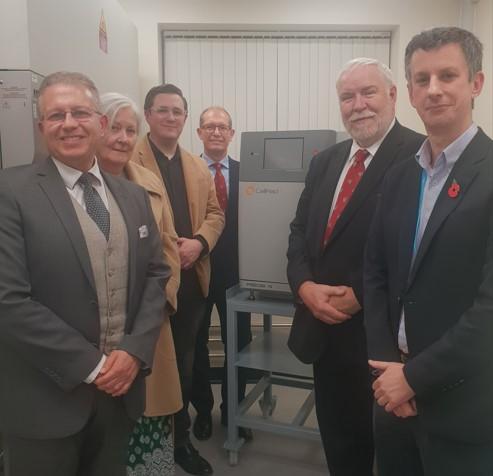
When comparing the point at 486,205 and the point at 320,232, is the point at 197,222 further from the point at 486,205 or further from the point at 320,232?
the point at 486,205

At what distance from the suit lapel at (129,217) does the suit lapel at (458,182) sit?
0.77 meters

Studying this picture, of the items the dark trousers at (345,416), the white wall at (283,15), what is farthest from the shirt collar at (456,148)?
A: the white wall at (283,15)

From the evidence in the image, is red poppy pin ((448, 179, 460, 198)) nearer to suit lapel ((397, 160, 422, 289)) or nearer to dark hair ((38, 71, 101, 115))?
suit lapel ((397, 160, 422, 289))

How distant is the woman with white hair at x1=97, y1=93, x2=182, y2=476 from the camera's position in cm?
166

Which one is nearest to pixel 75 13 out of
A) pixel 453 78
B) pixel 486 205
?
pixel 453 78

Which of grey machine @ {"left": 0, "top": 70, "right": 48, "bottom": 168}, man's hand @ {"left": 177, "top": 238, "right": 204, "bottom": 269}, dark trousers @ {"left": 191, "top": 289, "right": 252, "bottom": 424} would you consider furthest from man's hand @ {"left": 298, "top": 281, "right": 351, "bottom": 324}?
grey machine @ {"left": 0, "top": 70, "right": 48, "bottom": 168}

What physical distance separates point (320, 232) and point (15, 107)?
1.15m

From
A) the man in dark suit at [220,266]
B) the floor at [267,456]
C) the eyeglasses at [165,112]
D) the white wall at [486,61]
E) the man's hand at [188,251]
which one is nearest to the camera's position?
the man's hand at [188,251]

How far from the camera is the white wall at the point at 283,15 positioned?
339 cm

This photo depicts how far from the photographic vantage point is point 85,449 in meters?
1.31

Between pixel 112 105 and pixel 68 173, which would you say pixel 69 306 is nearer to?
pixel 68 173

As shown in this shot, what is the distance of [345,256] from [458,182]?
1.90ft

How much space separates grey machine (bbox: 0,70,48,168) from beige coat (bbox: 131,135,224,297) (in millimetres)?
501

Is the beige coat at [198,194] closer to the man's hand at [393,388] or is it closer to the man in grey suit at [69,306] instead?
the man in grey suit at [69,306]
